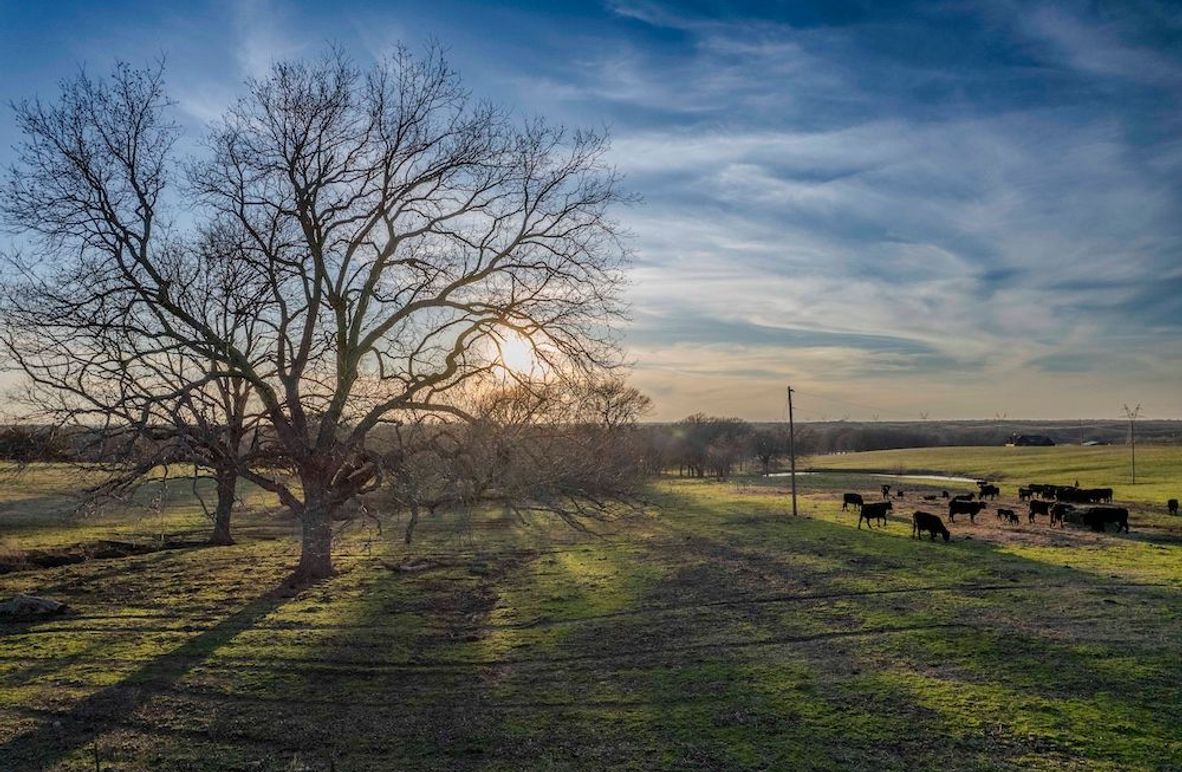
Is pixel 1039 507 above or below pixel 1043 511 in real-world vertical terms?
above

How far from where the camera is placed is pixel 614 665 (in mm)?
12930

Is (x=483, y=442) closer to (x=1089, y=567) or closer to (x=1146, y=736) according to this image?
(x=1146, y=736)

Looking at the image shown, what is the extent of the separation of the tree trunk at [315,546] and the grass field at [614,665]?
41.0 inches

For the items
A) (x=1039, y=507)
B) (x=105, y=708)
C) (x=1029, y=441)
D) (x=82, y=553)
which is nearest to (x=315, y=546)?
(x=105, y=708)

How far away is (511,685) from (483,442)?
8922 millimetres

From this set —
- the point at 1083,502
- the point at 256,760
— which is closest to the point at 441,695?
the point at 256,760

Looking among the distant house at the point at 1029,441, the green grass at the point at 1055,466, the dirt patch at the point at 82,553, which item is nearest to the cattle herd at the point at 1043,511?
the green grass at the point at 1055,466

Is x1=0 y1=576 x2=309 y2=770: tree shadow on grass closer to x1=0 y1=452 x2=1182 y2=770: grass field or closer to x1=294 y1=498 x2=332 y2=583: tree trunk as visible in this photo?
x1=0 y1=452 x2=1182 y2=770: grass field

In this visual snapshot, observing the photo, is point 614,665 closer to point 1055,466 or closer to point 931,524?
point 931,524

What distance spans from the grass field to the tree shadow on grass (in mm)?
50

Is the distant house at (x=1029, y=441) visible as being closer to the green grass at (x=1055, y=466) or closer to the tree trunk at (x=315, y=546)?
the green grass at (x=1055, y=466)

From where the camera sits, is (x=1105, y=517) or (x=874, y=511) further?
(x=874, y=511)

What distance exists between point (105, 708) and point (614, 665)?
26.2 ft

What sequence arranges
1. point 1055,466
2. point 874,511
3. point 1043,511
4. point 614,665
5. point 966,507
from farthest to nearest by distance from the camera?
point 1055,466, point 1043,511, point 966,507, point 874,511, point 614,665
